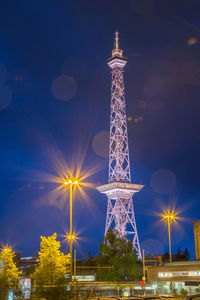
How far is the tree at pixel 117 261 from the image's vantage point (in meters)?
73.4

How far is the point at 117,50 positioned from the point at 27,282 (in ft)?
384

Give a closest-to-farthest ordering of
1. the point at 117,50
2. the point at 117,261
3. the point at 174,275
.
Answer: the point at 174,275 < the point at 117,261 < the point at 117,50

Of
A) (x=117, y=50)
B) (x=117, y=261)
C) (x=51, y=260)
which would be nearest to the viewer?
(x=51, y=260)

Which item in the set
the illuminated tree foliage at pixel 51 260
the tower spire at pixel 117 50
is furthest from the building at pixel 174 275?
the tower spire at pixel 117 50

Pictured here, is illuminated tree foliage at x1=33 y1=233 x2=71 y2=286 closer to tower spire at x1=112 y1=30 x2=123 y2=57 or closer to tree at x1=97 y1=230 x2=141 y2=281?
tree at x1=97 y1=230 x2=141 y2=281

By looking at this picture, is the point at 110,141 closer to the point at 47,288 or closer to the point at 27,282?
the point at 27,282

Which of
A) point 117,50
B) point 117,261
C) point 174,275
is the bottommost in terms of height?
point 174,275

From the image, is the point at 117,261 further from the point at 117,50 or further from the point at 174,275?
the point at 117,50

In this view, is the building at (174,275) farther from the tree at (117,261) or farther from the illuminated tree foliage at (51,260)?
the illuminated tree foliage at (51,260)

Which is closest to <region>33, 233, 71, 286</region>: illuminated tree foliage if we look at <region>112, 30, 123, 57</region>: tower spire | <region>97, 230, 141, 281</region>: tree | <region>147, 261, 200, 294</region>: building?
<region>147, 261, 200, 294</region>: building

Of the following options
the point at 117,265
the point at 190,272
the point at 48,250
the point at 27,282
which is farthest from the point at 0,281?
the point at 117,265

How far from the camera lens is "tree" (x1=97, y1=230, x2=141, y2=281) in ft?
241

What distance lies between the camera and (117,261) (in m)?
74.4

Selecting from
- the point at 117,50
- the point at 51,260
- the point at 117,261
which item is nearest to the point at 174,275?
the point at 117,261
